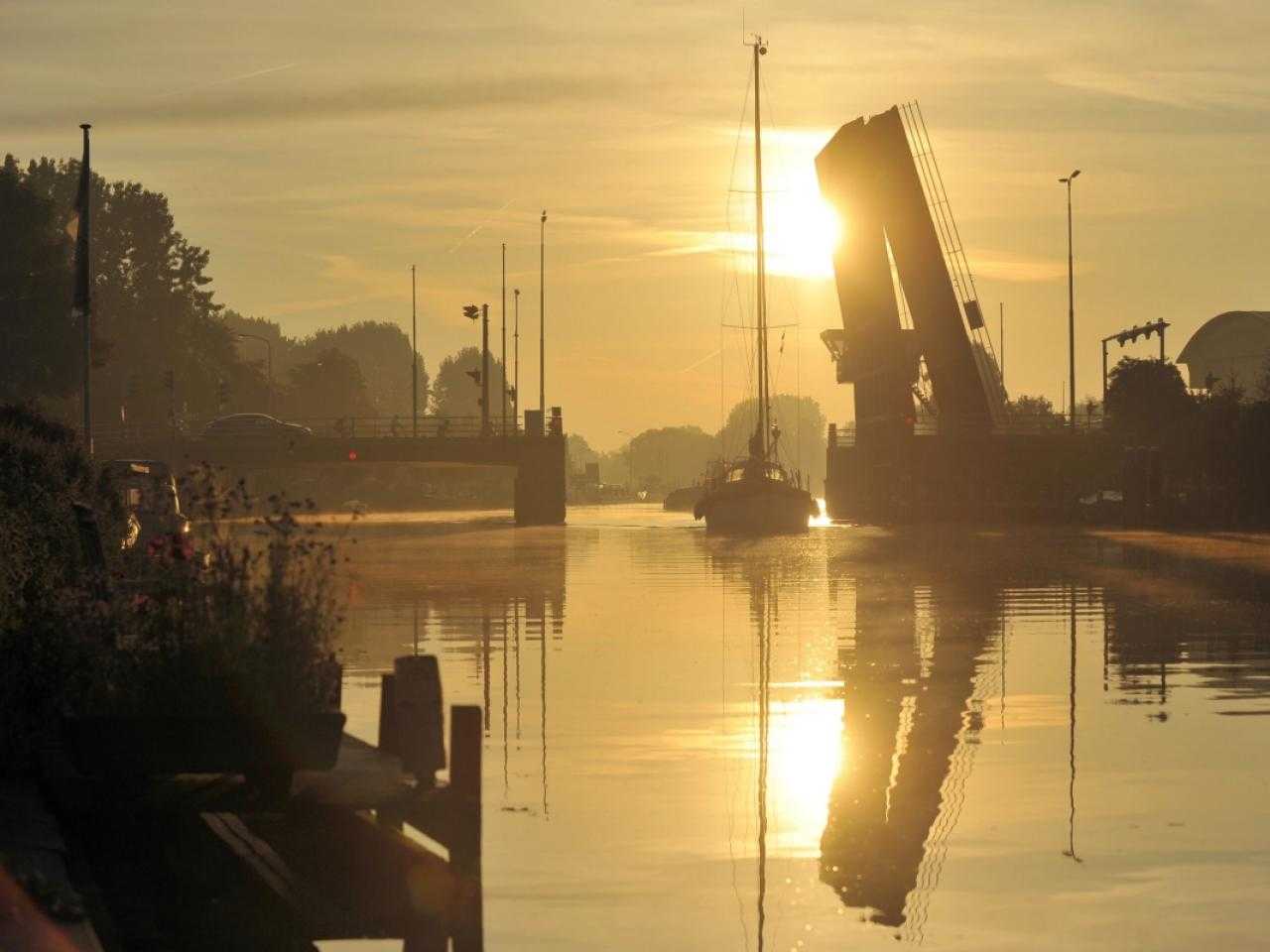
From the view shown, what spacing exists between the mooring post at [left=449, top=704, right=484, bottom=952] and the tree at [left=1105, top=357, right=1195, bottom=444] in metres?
82.7

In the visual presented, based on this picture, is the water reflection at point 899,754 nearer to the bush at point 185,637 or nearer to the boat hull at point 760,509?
the bush at point 185,637

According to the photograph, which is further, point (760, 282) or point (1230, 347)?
point (1230, 347)

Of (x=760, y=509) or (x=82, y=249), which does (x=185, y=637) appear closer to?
(x=82, y=249)

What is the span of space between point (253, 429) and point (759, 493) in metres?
37.4

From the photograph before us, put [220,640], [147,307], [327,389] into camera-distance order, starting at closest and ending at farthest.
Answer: [220,640]
[147,307]
[327,389]

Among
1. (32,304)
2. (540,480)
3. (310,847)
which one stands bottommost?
(310,847)

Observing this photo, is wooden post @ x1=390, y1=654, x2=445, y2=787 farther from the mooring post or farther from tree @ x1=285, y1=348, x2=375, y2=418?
tree @ x1=285, y1=348, x2=375, y2=418

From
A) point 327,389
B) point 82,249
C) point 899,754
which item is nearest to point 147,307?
point 327,389

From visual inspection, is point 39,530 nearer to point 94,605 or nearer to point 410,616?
point 94,605

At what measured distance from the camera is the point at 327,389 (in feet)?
609

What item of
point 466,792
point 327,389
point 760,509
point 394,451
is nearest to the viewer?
point 466,792

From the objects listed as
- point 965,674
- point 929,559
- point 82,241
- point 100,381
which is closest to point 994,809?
point 965,674

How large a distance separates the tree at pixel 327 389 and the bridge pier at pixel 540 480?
79.6m

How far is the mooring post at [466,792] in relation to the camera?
30.5 ft
